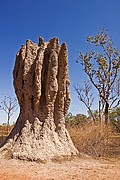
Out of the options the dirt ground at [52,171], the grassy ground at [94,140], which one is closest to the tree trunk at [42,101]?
the dirt ground at [52,171]

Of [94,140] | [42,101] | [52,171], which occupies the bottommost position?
[52,171]

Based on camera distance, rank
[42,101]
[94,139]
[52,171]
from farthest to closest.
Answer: [94,139] < [42,101] < [52,171]

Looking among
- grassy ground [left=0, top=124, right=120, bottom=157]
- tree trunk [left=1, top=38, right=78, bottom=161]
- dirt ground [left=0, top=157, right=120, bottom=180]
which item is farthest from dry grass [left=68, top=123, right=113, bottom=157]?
dirt ground [left=0, top=157, right=120, bottom=180]

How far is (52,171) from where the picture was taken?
21.7ft

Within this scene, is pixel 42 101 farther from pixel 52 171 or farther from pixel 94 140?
pixel 94 140

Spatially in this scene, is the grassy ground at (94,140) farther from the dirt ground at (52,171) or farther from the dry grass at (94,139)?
the dirt ground at (52,171)

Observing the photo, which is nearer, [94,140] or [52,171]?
[52,171]

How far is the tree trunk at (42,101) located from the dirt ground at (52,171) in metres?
0.50

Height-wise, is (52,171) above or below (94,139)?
below

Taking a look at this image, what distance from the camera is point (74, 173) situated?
6.52m

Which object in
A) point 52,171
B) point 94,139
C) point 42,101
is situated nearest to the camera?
point 52,171

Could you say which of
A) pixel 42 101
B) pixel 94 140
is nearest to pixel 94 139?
pixel 94 140

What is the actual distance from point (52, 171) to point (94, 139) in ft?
18.2

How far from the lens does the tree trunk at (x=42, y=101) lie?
812 centimetres
